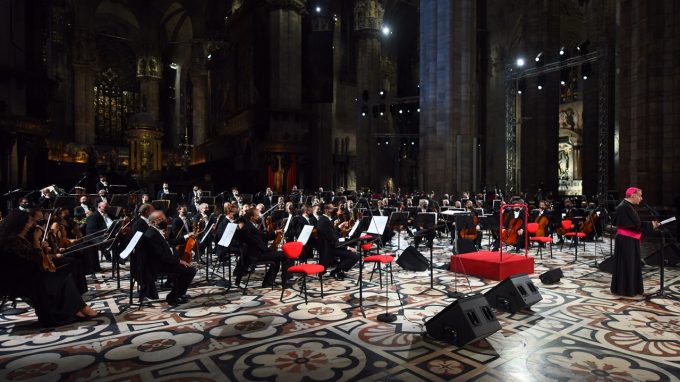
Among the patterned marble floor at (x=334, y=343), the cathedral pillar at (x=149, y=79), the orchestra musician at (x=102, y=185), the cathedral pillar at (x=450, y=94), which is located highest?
the cathedral pillar at (x=149, y=79)

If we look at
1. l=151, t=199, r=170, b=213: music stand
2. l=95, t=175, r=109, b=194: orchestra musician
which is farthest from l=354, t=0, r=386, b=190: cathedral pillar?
l=151, t=199, r=170, b=213: music stand

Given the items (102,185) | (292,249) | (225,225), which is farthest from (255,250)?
(102,185)

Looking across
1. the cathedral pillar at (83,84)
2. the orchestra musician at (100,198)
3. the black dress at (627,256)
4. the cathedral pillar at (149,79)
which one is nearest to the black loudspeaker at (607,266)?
the black dress at (627,256)

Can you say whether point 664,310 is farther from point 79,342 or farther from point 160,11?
point 160,11

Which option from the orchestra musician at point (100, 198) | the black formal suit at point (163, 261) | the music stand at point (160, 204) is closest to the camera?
the black formal suit at point (163, 261)

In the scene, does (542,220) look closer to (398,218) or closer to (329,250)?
(398,218)

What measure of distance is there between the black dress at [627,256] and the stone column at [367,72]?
2221 cm

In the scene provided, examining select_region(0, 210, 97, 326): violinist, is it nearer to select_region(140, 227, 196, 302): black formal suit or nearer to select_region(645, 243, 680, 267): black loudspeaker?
select_region(140, 227, 196, 302): black formal suit

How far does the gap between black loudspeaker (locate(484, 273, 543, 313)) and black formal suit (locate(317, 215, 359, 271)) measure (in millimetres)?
3018

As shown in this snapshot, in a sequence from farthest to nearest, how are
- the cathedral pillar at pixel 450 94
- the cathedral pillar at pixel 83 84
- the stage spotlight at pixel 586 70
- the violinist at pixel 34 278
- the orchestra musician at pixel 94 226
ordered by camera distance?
1. the cathedral pillar at pixel 83 84
2. the cathedral pillar at pixel 450 94
3. the stage spotlight at pixel 586 70
4. the orchestra musician at pixel 94 226
5. the violinist at pixel 34 278

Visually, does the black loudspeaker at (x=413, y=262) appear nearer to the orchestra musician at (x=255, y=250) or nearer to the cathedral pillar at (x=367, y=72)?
the orchestra musician at (x=255, y=250)

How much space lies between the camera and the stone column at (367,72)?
→ 2972 cm

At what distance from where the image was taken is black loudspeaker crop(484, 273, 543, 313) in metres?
5.87

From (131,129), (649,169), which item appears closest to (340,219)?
(649,169)
